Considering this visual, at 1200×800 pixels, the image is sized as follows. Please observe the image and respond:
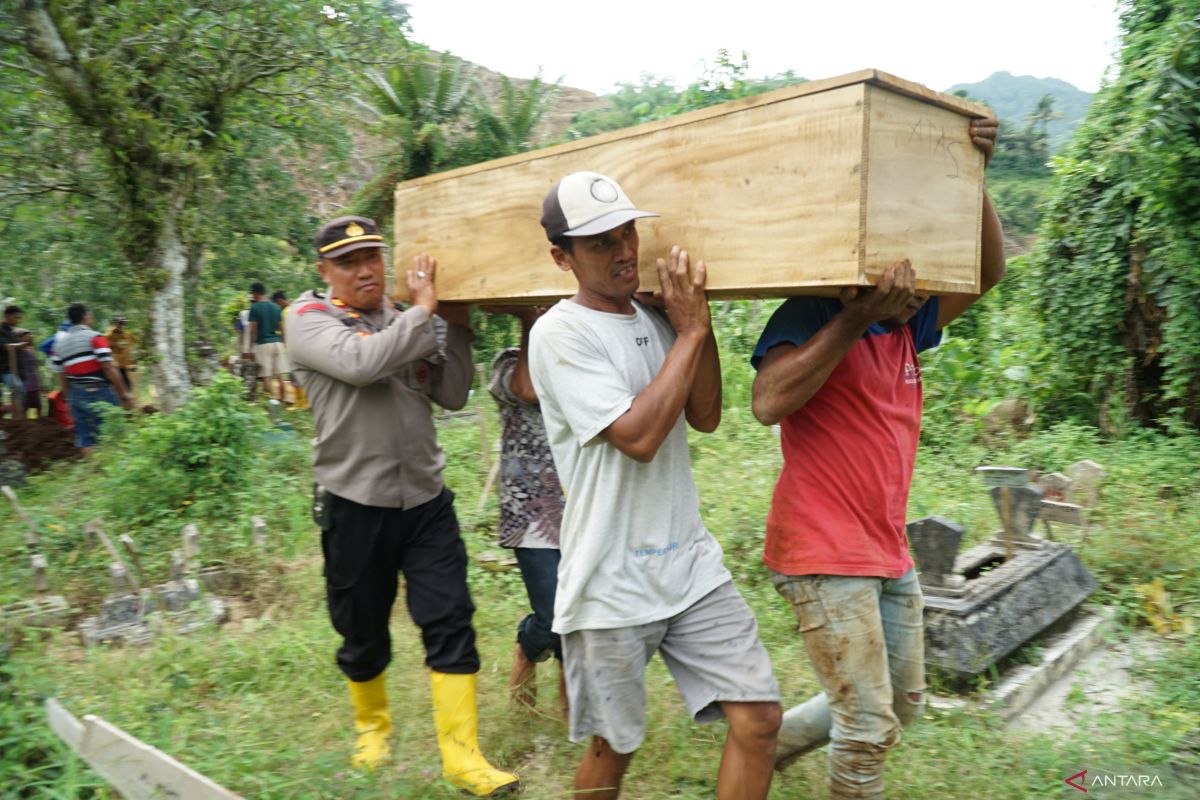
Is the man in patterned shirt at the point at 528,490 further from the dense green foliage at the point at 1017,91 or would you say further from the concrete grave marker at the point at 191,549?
the dense green foliage at the point at 1017,91

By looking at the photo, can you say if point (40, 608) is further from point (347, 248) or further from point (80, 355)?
point (80, 355)

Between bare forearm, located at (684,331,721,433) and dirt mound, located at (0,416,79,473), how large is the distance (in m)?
9.23

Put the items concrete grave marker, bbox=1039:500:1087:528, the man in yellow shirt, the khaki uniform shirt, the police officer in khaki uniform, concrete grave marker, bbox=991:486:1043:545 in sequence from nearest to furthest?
1. the khaki uniform shirt
2. the police officer in khaki uniform
3. concrete grave marker, bbox=991:486:1043:545
4. concrete grave marker, bbox=1039:500:1087:528
5. the man in yellow shirt

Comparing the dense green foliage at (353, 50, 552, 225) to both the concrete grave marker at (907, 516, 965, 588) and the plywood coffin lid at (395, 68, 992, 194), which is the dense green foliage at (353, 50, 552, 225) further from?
the plywood coffin lid at (395, 68, 992, 194)

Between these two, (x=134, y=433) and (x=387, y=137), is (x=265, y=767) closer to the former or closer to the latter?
(x=134, y=433)

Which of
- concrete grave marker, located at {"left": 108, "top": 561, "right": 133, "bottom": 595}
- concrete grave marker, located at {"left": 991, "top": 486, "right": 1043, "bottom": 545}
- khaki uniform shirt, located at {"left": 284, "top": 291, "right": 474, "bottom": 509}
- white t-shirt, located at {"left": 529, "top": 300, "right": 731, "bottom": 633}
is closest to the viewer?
white t-shirt, located at {"left": 529, "top": 300, "right": 731, "bottom": 633}

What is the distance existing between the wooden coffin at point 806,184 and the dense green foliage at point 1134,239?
4.15 metres

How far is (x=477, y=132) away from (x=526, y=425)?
9612 mm

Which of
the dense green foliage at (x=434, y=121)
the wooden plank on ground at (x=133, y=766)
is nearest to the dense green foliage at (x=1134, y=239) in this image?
the wooden plank on ground at (x=133, y=766)

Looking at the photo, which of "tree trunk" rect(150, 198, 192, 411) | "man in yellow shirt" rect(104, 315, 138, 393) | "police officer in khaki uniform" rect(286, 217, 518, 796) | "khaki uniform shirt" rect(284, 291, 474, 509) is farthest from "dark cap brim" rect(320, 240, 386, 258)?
"man in yellow shirt" rect(104, 315, 138, 393)

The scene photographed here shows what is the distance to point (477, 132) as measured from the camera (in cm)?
1206

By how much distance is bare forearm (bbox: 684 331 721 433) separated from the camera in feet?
7.45

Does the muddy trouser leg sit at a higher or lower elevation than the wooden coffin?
lower

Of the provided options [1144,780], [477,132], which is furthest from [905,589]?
[477,132]
